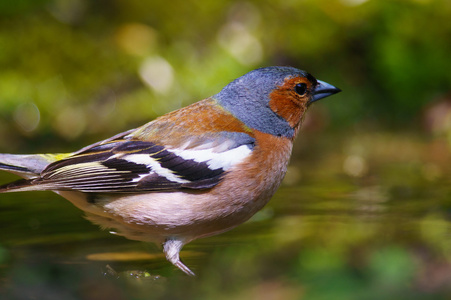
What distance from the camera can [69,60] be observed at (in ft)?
23.3

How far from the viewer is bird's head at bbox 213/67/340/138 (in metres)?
4.00

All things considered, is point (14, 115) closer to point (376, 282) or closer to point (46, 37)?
point (46, 37)

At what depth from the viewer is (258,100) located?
4.05m

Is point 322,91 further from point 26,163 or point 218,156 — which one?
point 26,163

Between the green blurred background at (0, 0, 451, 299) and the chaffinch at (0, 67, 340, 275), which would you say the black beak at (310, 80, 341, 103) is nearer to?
the chaffinch at (0, 67, 340, 275)

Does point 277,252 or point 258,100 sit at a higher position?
point 258,100

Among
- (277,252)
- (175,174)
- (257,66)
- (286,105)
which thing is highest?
(257,66)

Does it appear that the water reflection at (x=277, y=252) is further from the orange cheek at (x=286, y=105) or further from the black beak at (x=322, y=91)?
the black beak at (x=322, y=91)

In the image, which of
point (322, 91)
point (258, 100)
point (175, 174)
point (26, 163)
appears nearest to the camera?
point (175, 174)

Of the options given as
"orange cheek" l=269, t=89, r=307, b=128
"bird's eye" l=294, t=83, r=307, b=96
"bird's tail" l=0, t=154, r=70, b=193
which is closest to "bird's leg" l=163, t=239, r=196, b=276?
"bird's tail" l=0, t=154, r=70, b=193

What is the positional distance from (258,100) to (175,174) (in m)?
0.73

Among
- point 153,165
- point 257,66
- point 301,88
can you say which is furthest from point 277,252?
point 257,66

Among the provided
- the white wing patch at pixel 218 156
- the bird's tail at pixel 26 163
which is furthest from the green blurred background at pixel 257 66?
the white wing patch at pixel 218 156

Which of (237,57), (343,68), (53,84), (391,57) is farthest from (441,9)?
→ (53,84)
